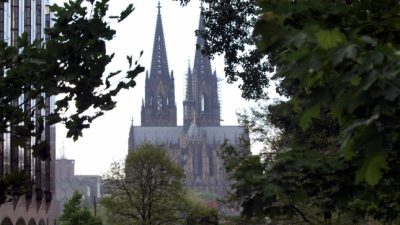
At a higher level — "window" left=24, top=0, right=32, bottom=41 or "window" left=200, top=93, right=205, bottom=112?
"window" left=200, top=93, right=205, bottom=112

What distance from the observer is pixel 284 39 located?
4336mm

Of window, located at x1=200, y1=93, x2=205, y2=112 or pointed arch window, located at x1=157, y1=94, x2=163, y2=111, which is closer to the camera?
pointed arch window, located at x1=157, y1=94, x2=163, y2=111

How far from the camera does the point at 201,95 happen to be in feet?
561

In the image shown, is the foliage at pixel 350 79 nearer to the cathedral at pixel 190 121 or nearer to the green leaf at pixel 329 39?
the green leaf at pixel 329 39

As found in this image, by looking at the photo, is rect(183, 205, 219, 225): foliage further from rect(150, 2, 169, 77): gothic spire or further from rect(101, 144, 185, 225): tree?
rect(150, 2, 169, 77): gothic spire

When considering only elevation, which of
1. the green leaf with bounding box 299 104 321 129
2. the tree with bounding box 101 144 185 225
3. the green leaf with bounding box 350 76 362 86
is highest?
the green leaf with bounding box 350 76 362 86

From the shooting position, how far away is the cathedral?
536 feet

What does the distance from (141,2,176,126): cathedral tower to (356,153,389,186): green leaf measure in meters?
161

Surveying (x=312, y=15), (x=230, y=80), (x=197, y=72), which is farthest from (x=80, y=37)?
(x=197, y=72)

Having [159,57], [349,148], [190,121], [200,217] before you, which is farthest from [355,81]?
[190,121]

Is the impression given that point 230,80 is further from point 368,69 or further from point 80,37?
point 368,69

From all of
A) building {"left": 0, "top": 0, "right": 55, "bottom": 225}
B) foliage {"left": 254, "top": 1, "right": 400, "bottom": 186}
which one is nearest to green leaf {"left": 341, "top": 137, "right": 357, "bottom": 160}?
foliage {"left": 254, "top": 1, "right": 400, "bottom": 186}

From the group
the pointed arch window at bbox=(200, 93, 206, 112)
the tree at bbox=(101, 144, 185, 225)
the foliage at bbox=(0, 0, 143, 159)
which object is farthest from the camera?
the pointed arch window at bbox=(200, 93, 206, 112)

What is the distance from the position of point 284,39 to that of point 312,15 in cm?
147
